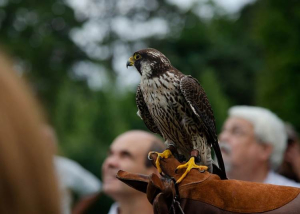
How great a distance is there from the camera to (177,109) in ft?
8.35

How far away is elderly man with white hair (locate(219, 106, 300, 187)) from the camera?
443cm

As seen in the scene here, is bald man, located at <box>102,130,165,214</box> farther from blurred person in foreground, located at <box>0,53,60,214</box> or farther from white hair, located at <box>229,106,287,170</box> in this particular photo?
blurred person in foreground, located at <box>0,53,60,214</box>

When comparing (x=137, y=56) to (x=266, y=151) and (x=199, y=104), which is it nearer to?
(x=199, y=104)

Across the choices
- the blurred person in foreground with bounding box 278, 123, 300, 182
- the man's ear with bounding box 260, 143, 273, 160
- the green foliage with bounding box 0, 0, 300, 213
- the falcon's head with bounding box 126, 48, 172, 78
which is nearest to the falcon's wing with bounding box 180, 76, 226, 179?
the falcon's head with bounding box 126, 48, 172, 78

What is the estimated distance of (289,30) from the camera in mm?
10984

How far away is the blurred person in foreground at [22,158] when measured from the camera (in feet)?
3.19

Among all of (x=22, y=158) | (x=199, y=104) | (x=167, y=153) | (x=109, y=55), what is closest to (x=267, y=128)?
(x=199, y=104)

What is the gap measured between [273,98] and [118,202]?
7.30 meters

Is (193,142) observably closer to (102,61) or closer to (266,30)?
(266,30)

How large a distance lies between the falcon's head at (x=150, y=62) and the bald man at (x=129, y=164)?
1.54 metres

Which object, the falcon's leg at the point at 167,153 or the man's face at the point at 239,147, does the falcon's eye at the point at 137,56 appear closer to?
the falcon's leg at the point at 167,153

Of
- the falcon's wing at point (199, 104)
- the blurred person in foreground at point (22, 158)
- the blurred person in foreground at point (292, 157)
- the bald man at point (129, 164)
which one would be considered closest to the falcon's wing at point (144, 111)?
the falcon's wing at point (199, 104)

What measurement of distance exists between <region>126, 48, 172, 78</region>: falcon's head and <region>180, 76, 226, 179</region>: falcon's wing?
0.16m

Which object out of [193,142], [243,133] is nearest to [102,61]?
[243,133]
